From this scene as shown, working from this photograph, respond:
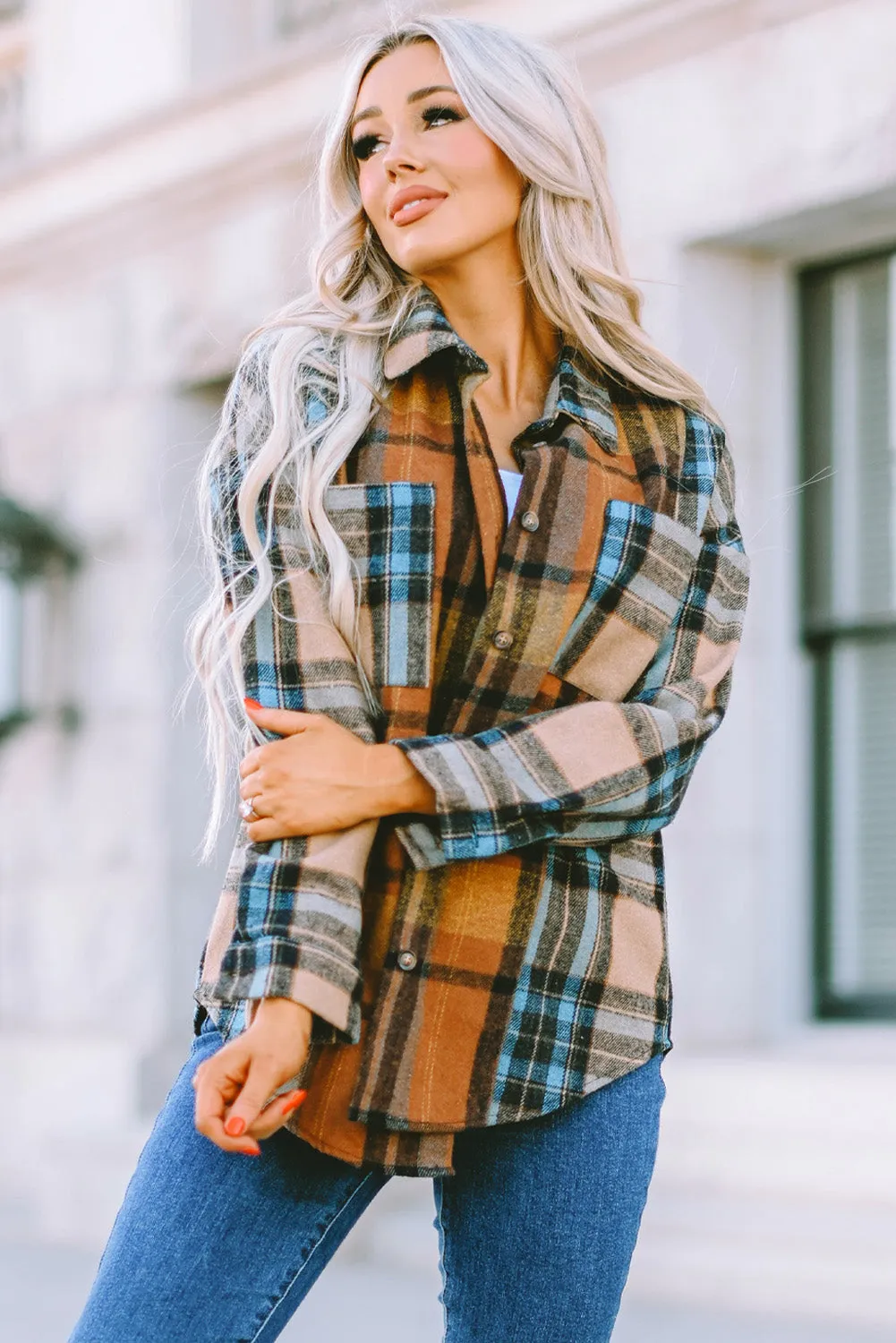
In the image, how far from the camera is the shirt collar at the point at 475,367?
198cm

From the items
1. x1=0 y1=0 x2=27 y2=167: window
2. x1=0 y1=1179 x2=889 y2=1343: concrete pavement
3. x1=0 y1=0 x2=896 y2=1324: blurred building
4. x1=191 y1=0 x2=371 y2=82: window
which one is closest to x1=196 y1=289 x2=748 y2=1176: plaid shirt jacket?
x1=0 y1=0 x2=896 y2=1324: blurred building

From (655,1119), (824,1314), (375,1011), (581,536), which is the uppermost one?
(581,536)

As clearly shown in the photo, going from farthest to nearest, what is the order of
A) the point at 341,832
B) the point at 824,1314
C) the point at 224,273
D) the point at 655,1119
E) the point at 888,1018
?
the point at 224,273 → the point at 888,1018 → the point at 824,1314 → the point at 655,1119 → the point at 341,832

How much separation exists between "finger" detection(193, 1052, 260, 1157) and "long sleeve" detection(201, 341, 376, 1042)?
78mm

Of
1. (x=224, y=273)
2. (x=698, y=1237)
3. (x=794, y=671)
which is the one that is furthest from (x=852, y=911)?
(x=224, y=273)

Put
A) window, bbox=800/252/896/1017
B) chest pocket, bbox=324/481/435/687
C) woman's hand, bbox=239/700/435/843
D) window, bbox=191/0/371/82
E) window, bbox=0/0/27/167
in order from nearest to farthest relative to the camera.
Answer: woman's hand, bbox=239/700/435/843
chest pocket, bbox=324/481/435/687
window, bbox=800/252/896/1017
window, bbox=191/0/371/82
window, bbox=0/0/27/167

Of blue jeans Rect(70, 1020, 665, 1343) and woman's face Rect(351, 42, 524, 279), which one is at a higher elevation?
woman's face Rect(351, 42, 524, 279)

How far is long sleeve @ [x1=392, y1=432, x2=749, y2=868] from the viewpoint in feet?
5.83

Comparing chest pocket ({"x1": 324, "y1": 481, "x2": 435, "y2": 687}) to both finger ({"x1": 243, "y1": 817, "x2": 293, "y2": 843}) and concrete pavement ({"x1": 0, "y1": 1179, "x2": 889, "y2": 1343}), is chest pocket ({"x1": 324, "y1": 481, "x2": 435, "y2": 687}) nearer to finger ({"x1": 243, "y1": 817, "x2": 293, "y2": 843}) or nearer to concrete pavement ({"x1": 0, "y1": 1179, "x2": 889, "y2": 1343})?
finger ({"x1": 243, "y1": 817, "x2": 293, "y2": 843})

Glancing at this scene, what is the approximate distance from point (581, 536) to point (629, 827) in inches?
11.9

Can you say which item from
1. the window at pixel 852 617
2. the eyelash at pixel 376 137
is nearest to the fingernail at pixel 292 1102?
the eyelash at pixel 376 137

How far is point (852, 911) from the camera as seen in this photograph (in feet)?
16.7

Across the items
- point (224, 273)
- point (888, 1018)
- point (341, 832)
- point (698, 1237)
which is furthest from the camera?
point (224, 273)

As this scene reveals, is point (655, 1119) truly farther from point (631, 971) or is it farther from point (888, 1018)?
point (888, 1018)
